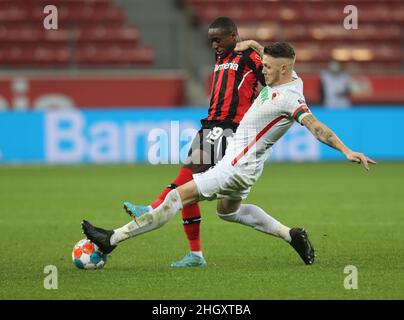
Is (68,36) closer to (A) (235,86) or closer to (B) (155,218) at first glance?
(A) (235,86)

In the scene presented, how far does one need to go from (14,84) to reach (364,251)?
42.9 feet

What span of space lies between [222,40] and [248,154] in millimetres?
→ 1133

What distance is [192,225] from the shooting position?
7.46 metres

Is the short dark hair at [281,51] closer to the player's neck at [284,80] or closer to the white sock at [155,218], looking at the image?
the player's neck at [284,80]

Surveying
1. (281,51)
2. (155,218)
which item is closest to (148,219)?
(155,218)

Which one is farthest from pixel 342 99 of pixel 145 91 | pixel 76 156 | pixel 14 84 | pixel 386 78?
pixel 14 84

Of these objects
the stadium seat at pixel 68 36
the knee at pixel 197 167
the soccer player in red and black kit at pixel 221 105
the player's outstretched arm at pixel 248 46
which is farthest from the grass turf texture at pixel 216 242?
the stadium seat at pixel 68 36

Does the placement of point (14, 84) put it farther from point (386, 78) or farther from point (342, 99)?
point (386, 78)

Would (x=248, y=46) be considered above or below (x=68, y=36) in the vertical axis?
above

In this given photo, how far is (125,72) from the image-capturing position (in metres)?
20.2

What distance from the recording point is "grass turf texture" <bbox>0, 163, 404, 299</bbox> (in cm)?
609

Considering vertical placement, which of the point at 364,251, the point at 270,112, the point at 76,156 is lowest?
the point at 76,156

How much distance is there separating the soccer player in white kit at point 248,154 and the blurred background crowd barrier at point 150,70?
9666mm

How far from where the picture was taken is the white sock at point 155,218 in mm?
6676
